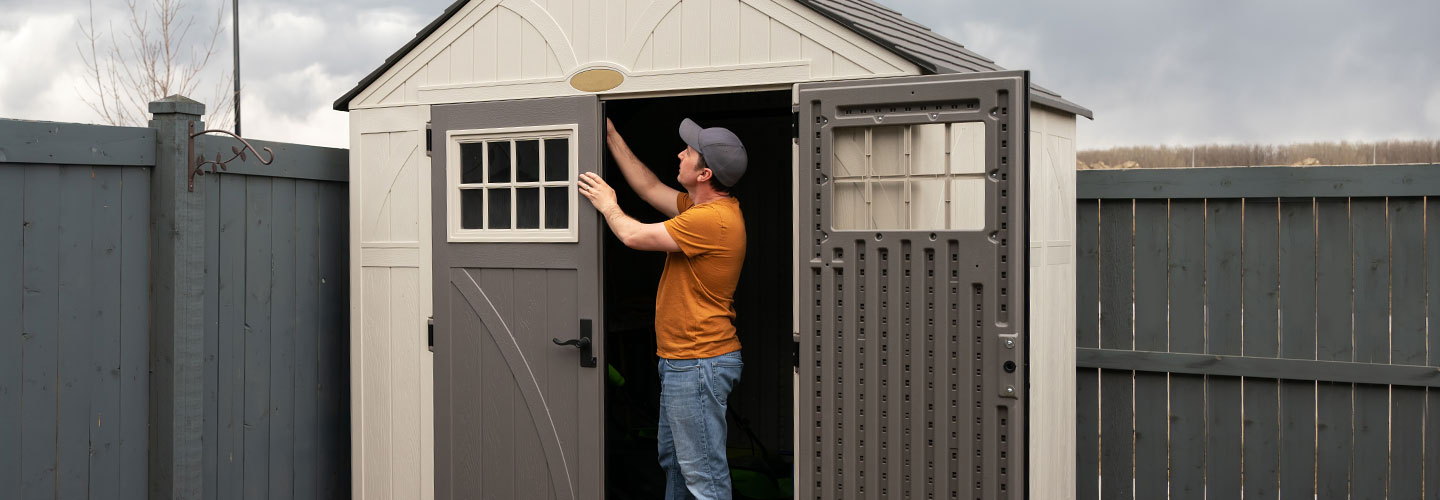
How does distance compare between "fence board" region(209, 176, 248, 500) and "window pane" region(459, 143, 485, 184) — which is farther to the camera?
"window pane" region(459, 143, 485, 184)

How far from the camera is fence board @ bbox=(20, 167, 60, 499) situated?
11.9 ft

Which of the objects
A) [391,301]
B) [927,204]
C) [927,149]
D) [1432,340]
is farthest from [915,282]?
[1432,340]

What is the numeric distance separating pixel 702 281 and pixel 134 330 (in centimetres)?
200

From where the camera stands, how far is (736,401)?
6.61 m

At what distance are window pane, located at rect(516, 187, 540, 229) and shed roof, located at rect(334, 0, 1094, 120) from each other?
2.64 ft

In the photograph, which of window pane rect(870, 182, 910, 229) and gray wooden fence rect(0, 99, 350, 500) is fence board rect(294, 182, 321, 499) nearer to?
gray wooden fence rect(0, 99, 350, 500)

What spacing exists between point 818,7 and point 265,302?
8.25ft

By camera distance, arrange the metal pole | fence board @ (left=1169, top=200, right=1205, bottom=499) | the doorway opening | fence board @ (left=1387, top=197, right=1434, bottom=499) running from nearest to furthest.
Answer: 1. fence board @ (left=1387, top=197, right=1434, bottom=499)
2. fence board @ (left=1169, top=200, right=1205, bottom=499)
3. the doorway opening
4. the metal pole

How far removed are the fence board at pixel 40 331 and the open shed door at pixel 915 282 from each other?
2.47 metres

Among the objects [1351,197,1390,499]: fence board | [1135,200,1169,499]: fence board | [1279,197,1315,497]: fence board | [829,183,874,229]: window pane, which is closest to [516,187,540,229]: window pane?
[829,183,874,229]: window pane

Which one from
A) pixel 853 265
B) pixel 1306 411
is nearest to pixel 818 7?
pixel 853 265

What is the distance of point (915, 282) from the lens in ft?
12.5

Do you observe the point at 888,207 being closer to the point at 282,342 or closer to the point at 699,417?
the point at 699,417

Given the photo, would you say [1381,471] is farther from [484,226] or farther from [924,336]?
[484,226]
